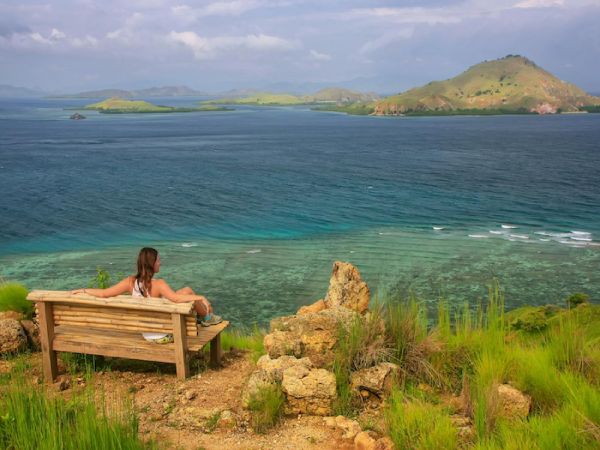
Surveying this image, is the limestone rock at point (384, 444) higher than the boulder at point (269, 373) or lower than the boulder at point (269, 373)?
lower

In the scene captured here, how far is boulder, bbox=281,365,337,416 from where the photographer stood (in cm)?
668

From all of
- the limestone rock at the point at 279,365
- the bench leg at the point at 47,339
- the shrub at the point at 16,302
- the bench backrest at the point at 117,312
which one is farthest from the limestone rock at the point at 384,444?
the shrub at the point at 16,302

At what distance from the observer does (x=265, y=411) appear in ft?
21.3

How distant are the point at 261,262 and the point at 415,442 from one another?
21.4 metres

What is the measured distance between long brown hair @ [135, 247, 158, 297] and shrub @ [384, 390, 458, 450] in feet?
12.9

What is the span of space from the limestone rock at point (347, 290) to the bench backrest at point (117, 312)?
2970 millimetres

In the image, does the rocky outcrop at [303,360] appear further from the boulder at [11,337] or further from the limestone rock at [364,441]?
the boulder at [11,337]

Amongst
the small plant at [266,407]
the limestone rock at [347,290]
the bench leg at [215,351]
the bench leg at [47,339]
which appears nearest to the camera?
the small plant at [266,407]

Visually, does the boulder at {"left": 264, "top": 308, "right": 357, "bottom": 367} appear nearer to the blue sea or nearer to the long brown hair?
the long brown hair

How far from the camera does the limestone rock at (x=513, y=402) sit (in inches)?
239

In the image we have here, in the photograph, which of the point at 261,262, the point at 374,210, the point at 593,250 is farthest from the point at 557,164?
the point at 261,262

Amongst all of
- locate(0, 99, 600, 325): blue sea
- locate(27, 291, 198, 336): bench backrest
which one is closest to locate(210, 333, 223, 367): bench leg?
locate(27, 291, 198, 336): bench backrest

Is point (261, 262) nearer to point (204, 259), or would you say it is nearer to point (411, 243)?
point (204, 259)

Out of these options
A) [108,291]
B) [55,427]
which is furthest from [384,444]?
[108,291]
